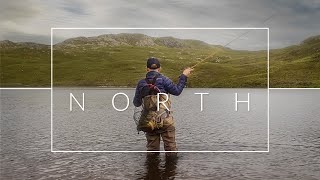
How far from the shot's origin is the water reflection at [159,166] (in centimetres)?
1563

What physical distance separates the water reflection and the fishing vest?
1.19 meters

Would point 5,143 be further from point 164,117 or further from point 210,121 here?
point 210,121

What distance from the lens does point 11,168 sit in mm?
17203

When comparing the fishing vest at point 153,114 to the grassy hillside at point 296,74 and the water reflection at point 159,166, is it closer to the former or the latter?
the water reflection at point 159,166

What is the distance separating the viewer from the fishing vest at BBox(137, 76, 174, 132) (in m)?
16.5

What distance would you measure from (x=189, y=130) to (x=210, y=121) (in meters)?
6.44

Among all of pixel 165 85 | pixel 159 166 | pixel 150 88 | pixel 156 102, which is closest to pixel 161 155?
pixel 159 166

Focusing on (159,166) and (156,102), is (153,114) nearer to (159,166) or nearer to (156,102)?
(156,102)

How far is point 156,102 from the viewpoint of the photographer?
54.7 feet

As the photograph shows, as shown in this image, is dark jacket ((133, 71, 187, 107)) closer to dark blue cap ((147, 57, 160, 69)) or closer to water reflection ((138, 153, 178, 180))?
dark blue cap ((147, 57, 160, 69))

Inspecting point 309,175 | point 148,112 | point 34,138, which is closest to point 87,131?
point 34,138

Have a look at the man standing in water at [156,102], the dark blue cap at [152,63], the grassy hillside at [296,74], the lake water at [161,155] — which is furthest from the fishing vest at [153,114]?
the grassy hillside at [296,74]

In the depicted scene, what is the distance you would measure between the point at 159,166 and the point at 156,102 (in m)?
2.10

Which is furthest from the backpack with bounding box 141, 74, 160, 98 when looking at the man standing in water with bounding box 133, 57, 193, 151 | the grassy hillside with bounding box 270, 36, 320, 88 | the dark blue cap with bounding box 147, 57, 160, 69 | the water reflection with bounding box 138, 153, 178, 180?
the grassy hillside with bounding box 270, 36, 320, 88
